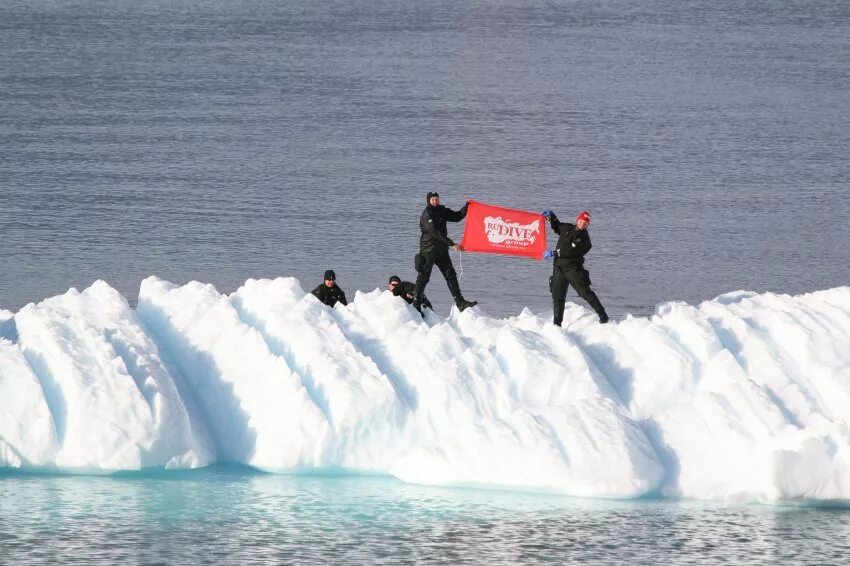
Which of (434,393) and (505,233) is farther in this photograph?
(505,233)

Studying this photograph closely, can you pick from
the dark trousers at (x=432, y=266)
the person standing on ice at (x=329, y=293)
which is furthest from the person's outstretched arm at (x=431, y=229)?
the person standing on ice at (x=329, y=293)

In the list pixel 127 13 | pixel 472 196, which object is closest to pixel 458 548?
pixel 472 196

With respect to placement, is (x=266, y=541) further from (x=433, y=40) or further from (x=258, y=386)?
(x=433, y=40)

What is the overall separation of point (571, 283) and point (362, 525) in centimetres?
561

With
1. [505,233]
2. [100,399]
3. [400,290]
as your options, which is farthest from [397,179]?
[100,399]

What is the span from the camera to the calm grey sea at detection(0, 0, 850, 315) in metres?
33.5

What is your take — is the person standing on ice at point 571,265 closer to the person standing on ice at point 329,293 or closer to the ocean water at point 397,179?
the person standing on ice at point 329,293

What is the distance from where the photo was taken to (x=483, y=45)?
6675 cm

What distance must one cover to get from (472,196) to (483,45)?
27.1 metres

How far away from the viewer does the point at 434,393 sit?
20250 mm

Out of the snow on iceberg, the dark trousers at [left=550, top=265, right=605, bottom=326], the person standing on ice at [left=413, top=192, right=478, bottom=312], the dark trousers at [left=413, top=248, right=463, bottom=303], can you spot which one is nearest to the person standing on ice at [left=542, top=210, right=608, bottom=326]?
the dark trousers at [left=550, top=265, right=605, bottom=326]

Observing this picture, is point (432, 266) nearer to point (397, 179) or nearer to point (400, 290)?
point (400, 290)

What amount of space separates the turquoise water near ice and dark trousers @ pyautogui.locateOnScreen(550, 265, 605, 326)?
376 cm

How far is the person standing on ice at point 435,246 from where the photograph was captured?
22312 mm
